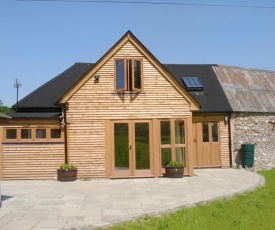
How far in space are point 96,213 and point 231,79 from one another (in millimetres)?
14695

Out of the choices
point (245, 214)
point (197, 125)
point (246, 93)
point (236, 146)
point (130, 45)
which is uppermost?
point (130, 45)

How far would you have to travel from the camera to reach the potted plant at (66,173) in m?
13.7

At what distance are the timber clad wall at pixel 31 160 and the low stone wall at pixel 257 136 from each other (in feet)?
30.8

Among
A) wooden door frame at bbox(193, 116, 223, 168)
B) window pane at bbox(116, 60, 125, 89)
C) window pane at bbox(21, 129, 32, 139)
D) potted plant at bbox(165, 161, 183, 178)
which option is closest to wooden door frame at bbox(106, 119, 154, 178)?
potted plant at bbox(165, 161, 183, 178)

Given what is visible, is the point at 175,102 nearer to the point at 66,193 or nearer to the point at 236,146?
the point at 236,146

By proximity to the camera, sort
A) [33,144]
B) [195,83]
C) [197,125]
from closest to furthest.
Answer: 1. [33,144]
2. [197,125]
3. [195,83]

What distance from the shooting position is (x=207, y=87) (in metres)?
19.4

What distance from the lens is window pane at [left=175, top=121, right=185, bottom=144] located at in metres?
14.8

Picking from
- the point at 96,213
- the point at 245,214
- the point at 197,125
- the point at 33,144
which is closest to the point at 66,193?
the point at 96,213

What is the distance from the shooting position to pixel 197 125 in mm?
17328

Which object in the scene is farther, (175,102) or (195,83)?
(195,83)

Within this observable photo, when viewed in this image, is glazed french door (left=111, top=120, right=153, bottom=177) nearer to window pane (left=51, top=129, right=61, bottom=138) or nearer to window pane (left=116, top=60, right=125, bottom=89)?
window pane (left=116, top=60, right=125, bottom=89)

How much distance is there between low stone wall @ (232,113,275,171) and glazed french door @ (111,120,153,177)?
5636 mm

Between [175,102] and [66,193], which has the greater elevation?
[175,102]
